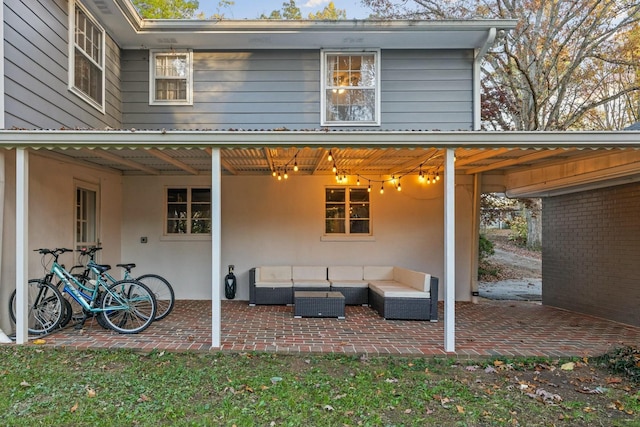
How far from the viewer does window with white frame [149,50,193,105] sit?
7.46m

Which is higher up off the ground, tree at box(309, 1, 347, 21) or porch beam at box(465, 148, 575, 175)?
tree at box(309, 1, 347, 21)

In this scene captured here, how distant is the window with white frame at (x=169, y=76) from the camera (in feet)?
24.5

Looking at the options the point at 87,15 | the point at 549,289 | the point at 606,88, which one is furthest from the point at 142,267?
the point at 606,88

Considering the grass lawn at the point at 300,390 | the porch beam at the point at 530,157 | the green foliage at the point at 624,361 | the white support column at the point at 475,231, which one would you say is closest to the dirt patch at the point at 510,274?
the white support column at the point at 475,231

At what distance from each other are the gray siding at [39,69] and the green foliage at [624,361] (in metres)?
7.46

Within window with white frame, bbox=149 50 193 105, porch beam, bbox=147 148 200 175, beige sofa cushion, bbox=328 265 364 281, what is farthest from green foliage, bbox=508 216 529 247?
window with white frame, bbox=149 50 193 105

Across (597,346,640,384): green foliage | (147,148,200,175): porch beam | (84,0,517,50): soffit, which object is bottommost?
(597,346,640,384): green foliage

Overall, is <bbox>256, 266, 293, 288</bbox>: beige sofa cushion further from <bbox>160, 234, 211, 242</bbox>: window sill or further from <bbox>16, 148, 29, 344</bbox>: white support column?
<bbox>16, 148, 29, 344</bbox>: white support column

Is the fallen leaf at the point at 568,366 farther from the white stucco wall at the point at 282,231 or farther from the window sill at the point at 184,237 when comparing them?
the window sill at the point at 184,237

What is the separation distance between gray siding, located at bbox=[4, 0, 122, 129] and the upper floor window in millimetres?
4212

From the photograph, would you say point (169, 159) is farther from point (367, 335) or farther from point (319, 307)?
point (367, 335)

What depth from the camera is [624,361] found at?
4191mm

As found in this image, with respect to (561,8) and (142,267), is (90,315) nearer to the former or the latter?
(142,267)

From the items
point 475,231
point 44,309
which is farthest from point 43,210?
point 475,231
